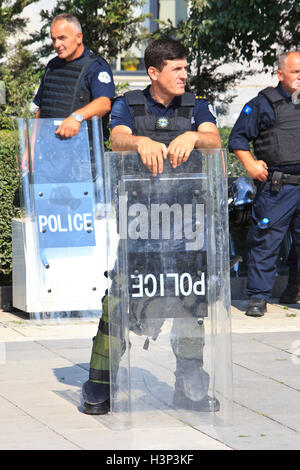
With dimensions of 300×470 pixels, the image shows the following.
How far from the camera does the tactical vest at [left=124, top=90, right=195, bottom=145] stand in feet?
15.3

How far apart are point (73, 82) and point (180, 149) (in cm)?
285

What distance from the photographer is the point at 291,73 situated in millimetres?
7188

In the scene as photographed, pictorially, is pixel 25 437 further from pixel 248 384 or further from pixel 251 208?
pixel 251 208

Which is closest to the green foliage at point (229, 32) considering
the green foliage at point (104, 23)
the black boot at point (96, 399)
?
the green foliage at point (104, 23)

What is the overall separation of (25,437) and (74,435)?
23 centimetres

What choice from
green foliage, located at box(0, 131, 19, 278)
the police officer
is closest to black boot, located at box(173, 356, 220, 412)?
the police officer

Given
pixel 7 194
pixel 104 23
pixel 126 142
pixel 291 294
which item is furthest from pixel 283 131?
pixel 104 23

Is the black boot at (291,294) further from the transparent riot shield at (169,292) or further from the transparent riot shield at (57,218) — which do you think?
the transparent riot shield at (169,292)

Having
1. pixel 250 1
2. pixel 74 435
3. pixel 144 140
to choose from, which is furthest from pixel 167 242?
pixel 250 1

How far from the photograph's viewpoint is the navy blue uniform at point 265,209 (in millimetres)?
7250

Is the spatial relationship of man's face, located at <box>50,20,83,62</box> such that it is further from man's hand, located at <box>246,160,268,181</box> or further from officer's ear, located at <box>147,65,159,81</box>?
officer's ear, located at <box>147,65,159,81</box>

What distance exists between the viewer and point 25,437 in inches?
170

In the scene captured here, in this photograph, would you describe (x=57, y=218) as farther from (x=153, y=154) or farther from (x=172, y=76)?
(x=153, y=154)

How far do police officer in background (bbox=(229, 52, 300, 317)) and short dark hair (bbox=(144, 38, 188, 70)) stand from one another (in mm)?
2600
